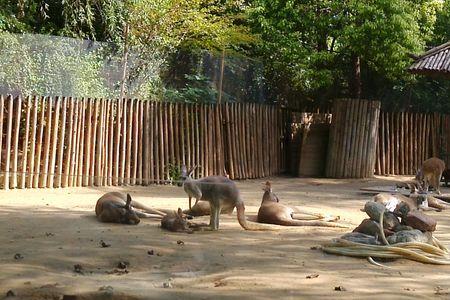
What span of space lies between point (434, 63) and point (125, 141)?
7051mm

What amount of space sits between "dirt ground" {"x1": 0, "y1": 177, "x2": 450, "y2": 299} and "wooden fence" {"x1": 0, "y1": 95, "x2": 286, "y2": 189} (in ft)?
6.55

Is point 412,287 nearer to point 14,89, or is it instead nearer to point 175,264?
point 175,264

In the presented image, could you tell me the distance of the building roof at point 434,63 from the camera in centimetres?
1542

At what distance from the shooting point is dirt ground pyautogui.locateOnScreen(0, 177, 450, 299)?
575cm

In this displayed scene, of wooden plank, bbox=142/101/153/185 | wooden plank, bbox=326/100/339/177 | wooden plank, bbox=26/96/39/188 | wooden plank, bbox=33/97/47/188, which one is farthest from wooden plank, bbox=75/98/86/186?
wooden plank, bbox=326/100/339/177

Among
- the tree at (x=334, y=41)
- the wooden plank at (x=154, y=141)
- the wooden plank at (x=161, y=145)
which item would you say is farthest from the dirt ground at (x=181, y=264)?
the tree at (x=334, y=41)

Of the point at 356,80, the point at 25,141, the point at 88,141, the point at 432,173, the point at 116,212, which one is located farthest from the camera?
the point at 356,80

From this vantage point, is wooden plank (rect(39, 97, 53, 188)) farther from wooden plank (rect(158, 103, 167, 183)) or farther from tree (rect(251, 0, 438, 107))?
tree (rect(251, 0, 438, 107))

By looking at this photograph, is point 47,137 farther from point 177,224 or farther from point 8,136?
point 177,224

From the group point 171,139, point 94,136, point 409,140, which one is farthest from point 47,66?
point 409,140

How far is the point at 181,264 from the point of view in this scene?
6.91 metres

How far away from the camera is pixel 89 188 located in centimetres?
1300

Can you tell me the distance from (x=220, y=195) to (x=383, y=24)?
10923 mm

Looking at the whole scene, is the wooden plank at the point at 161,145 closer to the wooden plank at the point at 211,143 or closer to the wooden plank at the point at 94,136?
the wooden plank at the point at 211,143
